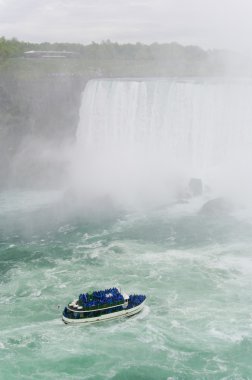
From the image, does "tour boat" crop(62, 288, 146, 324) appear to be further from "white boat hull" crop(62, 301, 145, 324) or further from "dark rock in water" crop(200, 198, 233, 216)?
"dark rock in water" crop(200, 198, 233, 216)

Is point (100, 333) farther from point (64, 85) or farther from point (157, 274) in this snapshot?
Answer: point (64, 85)

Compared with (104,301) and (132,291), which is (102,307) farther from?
(132,291)

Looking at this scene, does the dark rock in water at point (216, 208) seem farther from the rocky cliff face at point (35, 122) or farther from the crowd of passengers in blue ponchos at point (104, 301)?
the rocky cliff face at point (35, 122)

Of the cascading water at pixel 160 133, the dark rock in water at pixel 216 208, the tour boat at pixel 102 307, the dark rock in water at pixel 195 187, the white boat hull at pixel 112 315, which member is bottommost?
the white boat hull at pixel 112 315

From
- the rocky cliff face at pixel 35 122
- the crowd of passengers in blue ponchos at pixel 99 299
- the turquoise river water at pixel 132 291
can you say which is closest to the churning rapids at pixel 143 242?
the turquoise river water at pixel 132 291

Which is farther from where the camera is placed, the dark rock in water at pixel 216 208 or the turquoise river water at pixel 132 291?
the dark rock in water at pixel 216 208

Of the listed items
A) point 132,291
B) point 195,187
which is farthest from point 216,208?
point 132,291

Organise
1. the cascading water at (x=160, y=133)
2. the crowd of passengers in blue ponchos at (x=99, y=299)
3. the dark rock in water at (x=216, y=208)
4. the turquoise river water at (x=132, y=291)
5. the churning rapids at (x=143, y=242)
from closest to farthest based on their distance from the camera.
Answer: the turquoise river water at (x=132, y=291) < the churning rapids at (x=143, y=242) < the crowd of passengers in blue ponchos at (x=99, y=299) < the dark rock in water at (x=216, y=208) < the cascading water at (x=160, y=133)

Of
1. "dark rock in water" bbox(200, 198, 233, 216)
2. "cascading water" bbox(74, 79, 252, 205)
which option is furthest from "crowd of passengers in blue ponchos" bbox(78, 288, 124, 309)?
"cascading water" bbox(74, 79, 252, 205)
